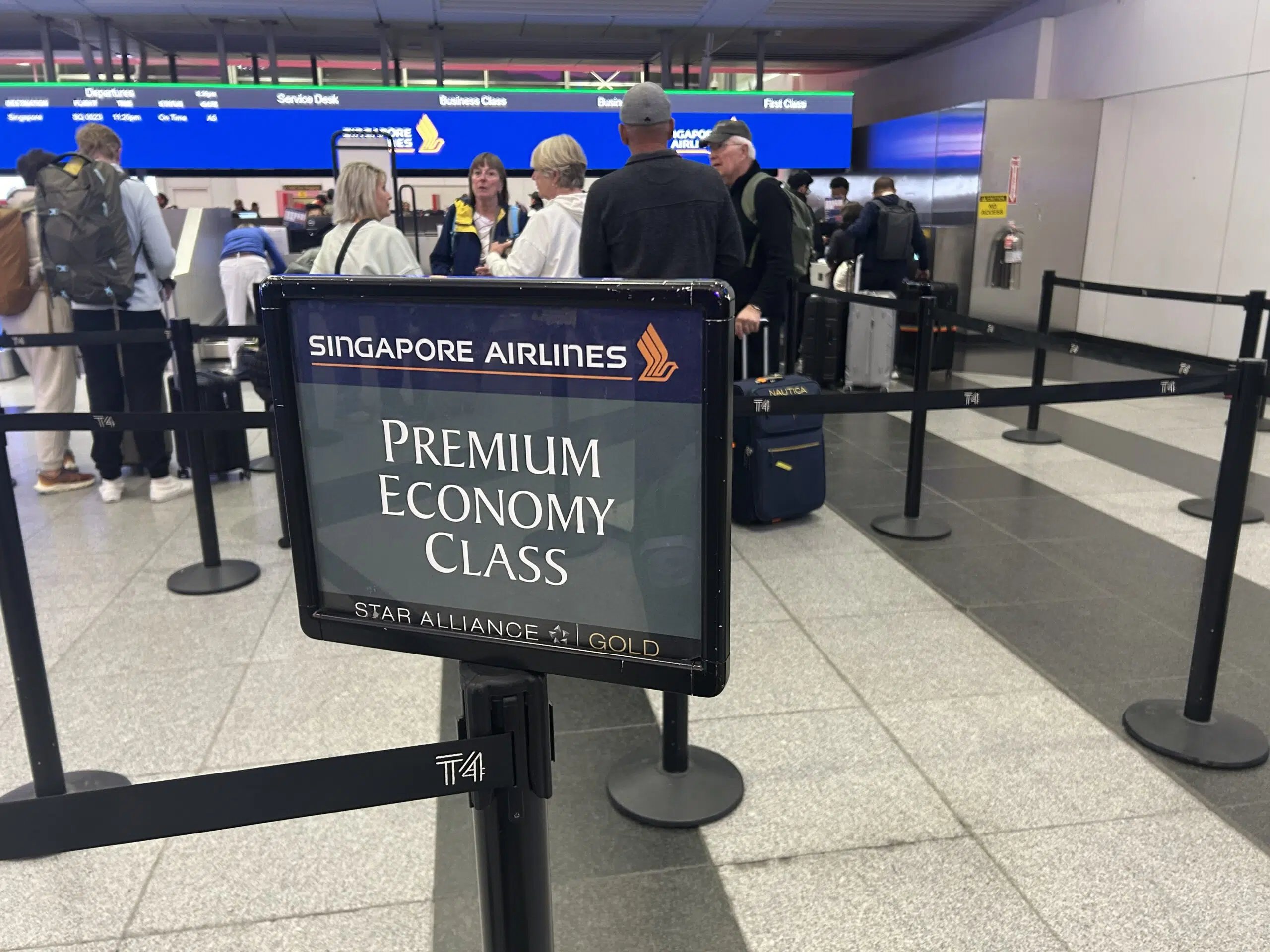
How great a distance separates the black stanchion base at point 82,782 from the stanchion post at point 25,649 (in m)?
0.10

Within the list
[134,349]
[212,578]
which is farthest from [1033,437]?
[134,349]

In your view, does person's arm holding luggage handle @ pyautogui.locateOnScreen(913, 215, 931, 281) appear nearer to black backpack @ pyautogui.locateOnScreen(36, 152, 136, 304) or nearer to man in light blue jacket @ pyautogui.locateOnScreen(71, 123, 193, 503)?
man in light blue jacket @ pyautogui.locateOnScreen(71, 123, 193, 503)

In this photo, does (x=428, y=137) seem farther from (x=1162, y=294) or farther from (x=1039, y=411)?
(x=1162, y=294)

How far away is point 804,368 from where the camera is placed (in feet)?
27.4

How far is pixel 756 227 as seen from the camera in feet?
14.4

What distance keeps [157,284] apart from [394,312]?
4714 mm

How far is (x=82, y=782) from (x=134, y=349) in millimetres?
2996

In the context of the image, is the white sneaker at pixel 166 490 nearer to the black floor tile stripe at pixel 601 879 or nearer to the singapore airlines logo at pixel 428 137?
the black floor tile stripe at pixel 601 879

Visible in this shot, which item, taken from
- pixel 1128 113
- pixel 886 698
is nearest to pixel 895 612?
pixel 886 698

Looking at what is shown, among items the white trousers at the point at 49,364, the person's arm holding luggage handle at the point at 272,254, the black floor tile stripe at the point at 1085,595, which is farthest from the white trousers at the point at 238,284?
the black floor tile stripe at the point at 1085,595

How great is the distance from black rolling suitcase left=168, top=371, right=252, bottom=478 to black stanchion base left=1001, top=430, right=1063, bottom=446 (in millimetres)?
4861

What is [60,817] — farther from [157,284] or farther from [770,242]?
[157,284]

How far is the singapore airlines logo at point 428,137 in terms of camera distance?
31.9ft

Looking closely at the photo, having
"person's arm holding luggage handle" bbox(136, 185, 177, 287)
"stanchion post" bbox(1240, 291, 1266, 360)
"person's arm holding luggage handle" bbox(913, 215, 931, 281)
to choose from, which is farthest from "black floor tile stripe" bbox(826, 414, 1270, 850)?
"person's arm holding luggage handle" bbox(136, 185, 177, 287)
